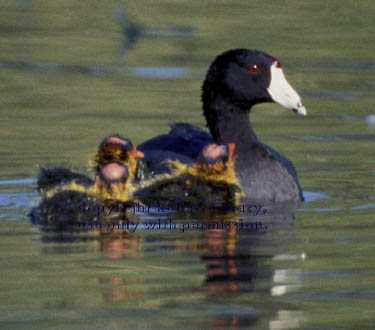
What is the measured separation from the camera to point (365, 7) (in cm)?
2017

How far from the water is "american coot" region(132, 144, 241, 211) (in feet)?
0.55

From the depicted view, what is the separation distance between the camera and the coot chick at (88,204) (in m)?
8.05

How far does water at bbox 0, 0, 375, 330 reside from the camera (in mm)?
6145

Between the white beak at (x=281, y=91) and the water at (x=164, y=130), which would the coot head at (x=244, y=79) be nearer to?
the white beak at (x=281, y=91)

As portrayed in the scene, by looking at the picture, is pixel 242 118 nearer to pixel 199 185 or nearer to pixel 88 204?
pixel 199 185

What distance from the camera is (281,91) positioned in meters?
9.67

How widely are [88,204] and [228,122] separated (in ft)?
7.37

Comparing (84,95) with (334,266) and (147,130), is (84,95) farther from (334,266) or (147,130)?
(334,266)

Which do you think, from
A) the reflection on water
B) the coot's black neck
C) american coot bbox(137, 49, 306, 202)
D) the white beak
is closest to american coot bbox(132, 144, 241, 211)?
the reflection on water

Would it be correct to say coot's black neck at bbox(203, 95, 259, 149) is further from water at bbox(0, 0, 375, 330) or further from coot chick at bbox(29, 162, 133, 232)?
coot chick at bbox(29, 162, 133, 232)

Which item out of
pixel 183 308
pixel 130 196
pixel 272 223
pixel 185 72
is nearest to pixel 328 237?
pixel 272 223

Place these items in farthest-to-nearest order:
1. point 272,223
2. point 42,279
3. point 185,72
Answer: point 185,72
point 272,223
point 42,279

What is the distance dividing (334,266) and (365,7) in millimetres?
13763

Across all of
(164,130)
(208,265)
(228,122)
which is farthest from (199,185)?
(164,130)
